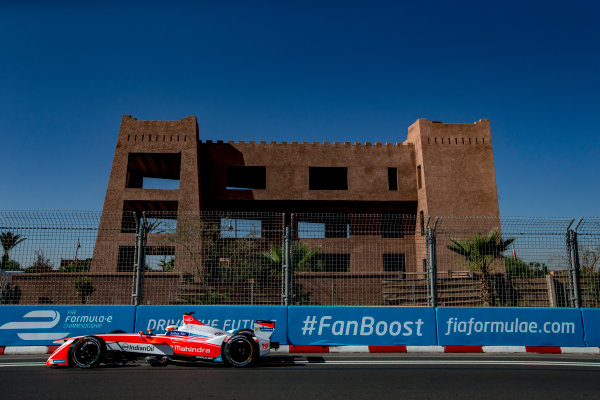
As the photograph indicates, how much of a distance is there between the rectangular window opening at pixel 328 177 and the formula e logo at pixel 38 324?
21544 millimetres

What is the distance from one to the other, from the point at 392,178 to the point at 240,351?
25494mm

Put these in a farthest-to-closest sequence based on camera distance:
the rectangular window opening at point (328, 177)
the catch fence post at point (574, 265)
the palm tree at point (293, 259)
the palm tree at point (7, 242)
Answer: the rectangular window opening at point (328, 177)
the palm tree at point (293, 259)
the catch fence post at point (574, 265)
the palm tree at point (7, 242)

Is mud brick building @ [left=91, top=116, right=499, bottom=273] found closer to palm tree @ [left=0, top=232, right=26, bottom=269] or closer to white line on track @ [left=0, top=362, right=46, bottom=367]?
palm tree @ [left=0, top=232, right=26, bottom=269]

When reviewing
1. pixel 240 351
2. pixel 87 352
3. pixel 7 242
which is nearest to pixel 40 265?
pixel 7 242

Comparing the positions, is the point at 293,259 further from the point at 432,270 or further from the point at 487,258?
the point at 487,258

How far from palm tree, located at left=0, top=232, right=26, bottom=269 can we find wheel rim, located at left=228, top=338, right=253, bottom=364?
16.9 feet

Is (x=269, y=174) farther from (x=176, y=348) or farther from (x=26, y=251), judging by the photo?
(x=176, y=348)

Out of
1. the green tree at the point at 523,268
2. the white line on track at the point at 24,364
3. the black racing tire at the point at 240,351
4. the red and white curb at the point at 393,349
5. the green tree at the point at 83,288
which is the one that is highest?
the green tree at the point at 523,268

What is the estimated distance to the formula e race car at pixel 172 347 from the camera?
7473 millimetres

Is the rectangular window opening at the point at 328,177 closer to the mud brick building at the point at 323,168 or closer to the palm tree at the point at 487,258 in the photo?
the mud brick building at the point at 323,168

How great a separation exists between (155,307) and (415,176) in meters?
22.4

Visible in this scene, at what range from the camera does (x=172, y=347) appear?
7715 mm

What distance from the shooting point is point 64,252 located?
10094mm

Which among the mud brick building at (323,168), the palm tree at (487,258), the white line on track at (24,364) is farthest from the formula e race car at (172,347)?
the mud brick building at (323,168)
